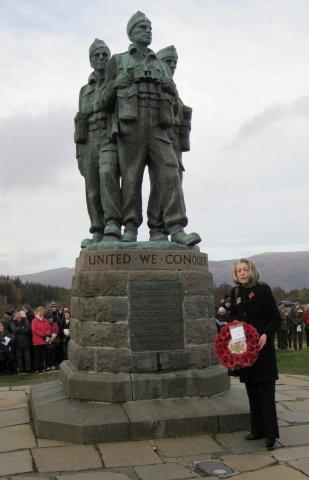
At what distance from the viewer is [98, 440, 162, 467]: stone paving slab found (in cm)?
434

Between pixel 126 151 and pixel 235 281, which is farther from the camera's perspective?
pixel 126 151

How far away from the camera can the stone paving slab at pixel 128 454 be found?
14.2 feet

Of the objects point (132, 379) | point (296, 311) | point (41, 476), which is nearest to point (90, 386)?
point (132, 379)

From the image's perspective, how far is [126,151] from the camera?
6.30 meters

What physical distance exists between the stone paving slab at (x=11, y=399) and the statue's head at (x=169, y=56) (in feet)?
16.2

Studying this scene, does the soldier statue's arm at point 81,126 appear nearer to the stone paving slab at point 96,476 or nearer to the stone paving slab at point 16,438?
the stone paving slab at point 16,438

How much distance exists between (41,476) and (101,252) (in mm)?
2471

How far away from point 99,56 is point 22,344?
6.78 m

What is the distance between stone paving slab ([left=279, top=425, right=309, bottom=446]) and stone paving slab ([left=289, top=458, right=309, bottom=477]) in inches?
17.8

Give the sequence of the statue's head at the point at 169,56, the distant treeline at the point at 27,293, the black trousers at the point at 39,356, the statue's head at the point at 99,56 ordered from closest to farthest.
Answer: the statue's head at the point at 99,56 < the statue's head at the point at 169,56 < the black trousers at the point at 39,356 < the distant treeline at the point at 27,293

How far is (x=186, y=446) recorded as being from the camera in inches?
185

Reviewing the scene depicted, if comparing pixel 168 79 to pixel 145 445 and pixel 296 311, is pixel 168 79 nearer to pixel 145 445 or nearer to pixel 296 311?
pixel 145 445

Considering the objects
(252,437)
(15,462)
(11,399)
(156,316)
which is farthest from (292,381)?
(15,462)

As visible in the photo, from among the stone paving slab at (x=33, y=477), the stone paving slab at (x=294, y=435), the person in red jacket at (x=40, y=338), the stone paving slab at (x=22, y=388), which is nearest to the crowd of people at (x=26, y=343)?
the person in red jacket at (x=40, y=338)
